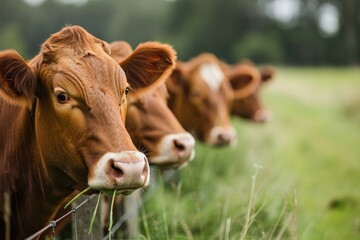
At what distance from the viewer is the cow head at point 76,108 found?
112 inches

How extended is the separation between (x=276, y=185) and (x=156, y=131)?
1.99m

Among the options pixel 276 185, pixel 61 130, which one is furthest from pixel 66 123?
pixel 276 185

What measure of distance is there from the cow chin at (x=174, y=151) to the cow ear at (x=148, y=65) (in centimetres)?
101

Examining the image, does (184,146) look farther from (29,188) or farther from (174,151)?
(29,188)

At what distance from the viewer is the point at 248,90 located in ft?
30.1

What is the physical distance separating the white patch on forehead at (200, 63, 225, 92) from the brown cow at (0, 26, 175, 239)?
168 inches

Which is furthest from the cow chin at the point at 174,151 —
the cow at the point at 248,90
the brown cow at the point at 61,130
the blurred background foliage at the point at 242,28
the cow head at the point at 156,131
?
the blurred background foliage at the point at 242,28

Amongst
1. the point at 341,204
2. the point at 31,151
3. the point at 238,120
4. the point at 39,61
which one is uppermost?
the point at 39,61

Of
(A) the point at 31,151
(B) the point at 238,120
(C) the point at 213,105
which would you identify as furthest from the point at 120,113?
(B) the point at 238,120

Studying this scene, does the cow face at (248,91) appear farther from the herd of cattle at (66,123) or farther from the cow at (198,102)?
the herd of cattle at (66,123)

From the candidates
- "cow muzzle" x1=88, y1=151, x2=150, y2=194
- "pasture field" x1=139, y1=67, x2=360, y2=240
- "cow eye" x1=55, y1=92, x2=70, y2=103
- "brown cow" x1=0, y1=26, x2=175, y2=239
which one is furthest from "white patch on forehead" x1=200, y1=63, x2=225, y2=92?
"cow muzzle" x1=88, y1=151, x2=150, y2=194

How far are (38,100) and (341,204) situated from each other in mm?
5312

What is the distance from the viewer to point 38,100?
10.4ft

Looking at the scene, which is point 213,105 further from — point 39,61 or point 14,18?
point 14,18
